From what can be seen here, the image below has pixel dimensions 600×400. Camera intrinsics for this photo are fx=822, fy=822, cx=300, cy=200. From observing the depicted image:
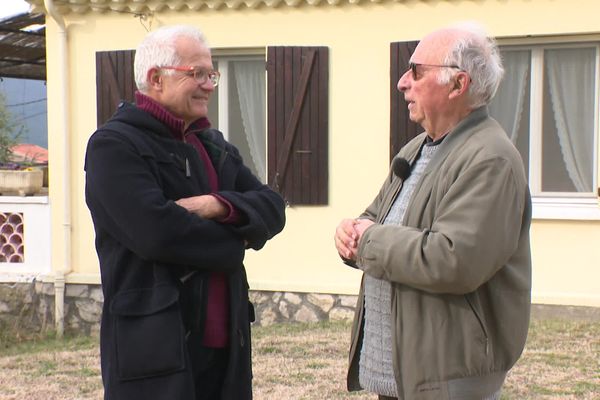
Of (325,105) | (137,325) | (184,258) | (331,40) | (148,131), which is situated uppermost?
(331,40)

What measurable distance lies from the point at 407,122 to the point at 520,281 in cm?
479

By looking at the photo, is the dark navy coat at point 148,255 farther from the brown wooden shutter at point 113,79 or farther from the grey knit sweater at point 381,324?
the brown wooden shutter at point 113,79

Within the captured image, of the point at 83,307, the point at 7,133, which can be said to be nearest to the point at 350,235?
the point at 83,307

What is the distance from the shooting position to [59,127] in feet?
26.5

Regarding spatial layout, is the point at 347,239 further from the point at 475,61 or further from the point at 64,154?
the point at 64,154

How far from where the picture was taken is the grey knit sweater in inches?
100.0

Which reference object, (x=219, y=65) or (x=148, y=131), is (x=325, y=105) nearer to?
(x=219, y=65)

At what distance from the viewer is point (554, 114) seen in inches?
273

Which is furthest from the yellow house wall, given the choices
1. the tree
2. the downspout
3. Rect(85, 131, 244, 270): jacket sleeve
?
Rect(85, 131, 244, 270): jacket sleeve

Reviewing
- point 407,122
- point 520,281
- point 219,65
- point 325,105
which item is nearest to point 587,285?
point 407,122

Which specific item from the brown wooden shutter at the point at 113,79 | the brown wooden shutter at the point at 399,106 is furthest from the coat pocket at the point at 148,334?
the brown wooden shutter at the point at 113,79

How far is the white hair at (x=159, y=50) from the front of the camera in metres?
2.54

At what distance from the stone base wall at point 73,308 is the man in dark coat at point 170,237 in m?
4.89

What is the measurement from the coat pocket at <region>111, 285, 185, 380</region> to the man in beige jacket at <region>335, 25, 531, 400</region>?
0.57 meters
